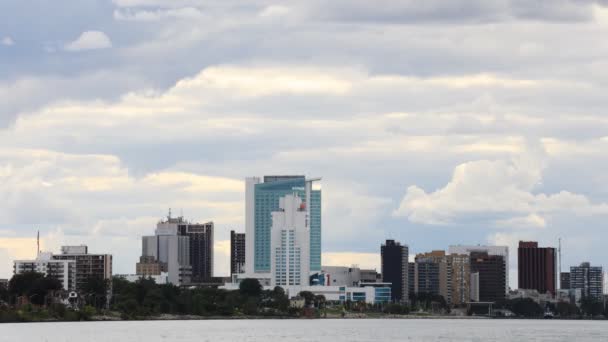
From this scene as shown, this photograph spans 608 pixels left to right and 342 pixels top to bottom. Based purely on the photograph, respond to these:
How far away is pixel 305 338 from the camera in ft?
626

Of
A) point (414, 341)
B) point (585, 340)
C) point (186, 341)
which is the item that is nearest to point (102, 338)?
point (186, 341)

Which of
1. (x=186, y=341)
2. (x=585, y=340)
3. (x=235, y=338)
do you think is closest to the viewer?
(x=186, y=341)

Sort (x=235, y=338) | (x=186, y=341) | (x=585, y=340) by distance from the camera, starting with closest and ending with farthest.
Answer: (x=186, y=341) → (x=235, y=338) → (x=585, y=340)

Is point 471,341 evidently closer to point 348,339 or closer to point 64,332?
point 348,339

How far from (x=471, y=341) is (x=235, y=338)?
3402 cm

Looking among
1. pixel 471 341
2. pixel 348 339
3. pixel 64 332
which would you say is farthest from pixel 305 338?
pixel 64 332

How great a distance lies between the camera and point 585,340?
197125 millimetres

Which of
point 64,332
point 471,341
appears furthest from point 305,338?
point 64,332

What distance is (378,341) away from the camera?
→ 7279 inches

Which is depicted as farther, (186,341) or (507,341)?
(507,341)

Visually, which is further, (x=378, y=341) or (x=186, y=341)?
(x=378, y=341)

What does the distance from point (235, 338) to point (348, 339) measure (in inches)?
694

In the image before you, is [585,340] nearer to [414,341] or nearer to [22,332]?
[414,341]

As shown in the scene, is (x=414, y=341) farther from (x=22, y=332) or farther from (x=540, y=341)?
(x=22, y=332)
